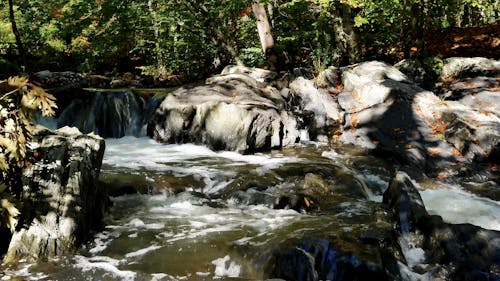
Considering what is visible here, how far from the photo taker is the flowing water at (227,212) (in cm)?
440

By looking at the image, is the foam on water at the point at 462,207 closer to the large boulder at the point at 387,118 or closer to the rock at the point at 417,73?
the large boulder at the point at 387,118

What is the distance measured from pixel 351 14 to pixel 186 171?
9.72 metres

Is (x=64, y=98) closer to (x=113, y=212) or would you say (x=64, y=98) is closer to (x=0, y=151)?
(x=113, y=212)

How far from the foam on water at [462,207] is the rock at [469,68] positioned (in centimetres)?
665

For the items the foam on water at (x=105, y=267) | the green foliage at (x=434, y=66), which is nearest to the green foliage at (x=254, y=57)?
the green foliage at (x=434, y=66)

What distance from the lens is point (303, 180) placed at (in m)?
7.02

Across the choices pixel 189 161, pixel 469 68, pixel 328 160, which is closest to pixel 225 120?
pixel 189 161

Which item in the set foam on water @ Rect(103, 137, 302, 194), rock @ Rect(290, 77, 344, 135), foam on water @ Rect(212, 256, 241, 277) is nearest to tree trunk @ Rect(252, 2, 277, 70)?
rock @ Rect(290, 77, 344, 135)

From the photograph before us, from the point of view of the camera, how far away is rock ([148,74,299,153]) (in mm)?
9750

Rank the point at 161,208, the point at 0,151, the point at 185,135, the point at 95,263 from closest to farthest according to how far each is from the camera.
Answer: the point at 0,151 < the point at 95,263 < the point at 161,208 < the point at 185,135

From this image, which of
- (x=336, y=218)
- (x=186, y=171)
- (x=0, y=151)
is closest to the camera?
(x=0, y=151)

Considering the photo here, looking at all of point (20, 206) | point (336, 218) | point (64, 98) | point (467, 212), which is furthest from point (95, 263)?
point (64, 98)

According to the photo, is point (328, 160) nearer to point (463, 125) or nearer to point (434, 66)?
point (463, 125)

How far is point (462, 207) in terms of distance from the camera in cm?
650
